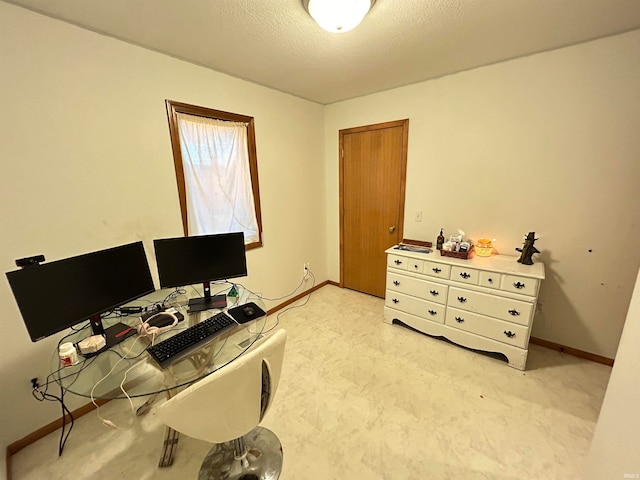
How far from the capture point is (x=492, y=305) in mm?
2090

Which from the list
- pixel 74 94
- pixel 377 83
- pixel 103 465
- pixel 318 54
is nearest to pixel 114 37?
pixel 74 94

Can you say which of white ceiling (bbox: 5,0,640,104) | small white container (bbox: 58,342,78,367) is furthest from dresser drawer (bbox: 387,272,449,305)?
small white container (bbox: 58,342,78,367)

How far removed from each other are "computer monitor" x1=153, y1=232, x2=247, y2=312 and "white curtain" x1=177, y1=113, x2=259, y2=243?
594 millimetres

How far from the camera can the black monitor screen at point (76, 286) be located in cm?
111

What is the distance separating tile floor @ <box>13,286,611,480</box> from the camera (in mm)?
1395

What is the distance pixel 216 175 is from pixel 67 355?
1.57m

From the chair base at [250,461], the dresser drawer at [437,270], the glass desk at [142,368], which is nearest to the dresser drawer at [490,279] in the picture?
the dresser drawer at [437,270]

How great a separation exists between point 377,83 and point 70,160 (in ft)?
8.25

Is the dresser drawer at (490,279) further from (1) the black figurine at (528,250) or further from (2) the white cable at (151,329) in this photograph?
(2) the white cable at (151,329)

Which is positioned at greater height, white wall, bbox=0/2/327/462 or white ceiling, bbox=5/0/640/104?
white ceiling, bbox=5/0/640/104

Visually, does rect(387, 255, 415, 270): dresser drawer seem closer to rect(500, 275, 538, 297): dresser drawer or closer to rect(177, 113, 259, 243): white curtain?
rect(500, 275, 538, 297): dresser drawer

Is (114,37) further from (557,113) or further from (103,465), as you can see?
(557,113)

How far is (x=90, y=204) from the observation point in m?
1.65

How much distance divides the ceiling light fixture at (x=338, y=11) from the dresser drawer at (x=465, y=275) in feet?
6.28
